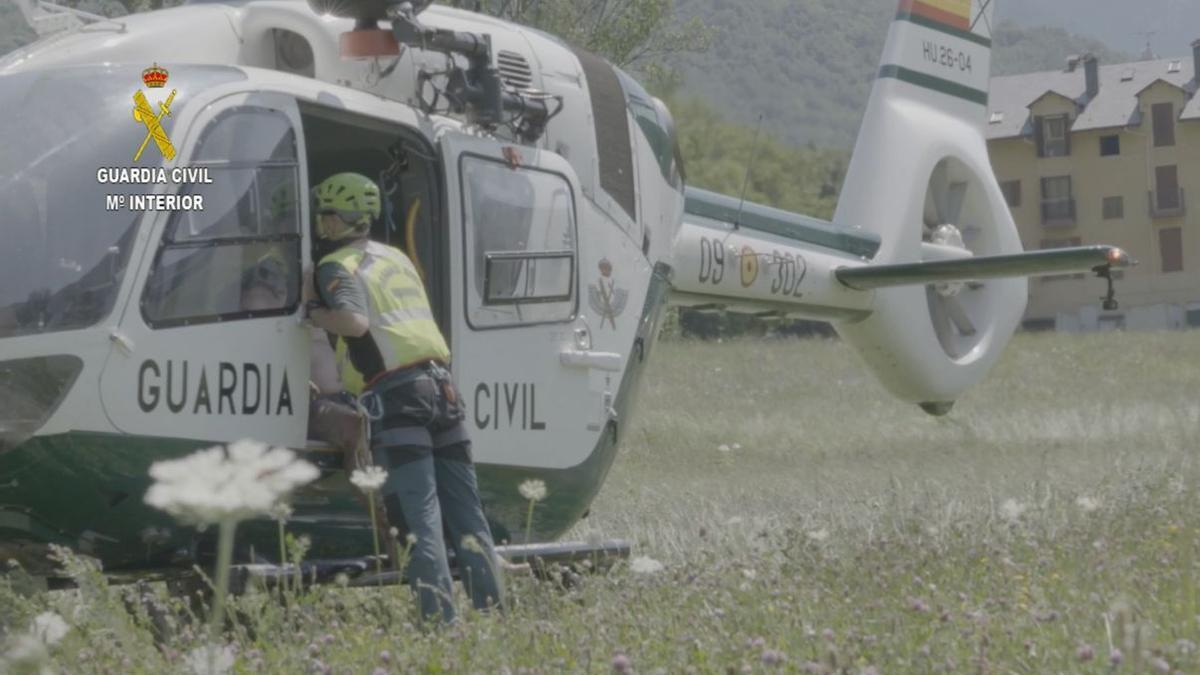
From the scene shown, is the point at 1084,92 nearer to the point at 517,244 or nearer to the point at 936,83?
the point at 936,83

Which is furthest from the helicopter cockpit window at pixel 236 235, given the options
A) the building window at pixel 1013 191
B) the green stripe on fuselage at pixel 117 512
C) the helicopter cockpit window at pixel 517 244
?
the building window at pixel 1013 191

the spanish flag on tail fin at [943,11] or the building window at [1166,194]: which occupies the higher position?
the building window at [1166,194]

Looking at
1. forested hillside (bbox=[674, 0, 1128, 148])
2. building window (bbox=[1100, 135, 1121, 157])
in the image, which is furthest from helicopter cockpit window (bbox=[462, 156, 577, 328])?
building window (bbox=[1100, 135, 1121, 157])

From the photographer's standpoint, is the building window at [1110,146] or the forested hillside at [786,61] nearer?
the forested hillside at [786,61]

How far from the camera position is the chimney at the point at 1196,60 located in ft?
166

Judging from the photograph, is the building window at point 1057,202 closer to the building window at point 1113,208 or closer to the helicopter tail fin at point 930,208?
the building window at point 1113,208

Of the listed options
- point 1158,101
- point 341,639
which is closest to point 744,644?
point 341,639

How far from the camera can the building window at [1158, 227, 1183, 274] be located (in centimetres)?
5359

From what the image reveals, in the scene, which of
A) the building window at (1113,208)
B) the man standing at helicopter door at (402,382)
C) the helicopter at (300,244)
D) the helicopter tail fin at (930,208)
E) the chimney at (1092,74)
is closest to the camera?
the helicopter at (300,244)

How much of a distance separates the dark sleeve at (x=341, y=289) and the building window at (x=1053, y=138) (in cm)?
5093

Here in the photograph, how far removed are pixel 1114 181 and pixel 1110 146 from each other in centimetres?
117

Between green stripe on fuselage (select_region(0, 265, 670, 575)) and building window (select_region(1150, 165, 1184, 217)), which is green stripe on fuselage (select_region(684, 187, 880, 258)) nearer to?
green stripe on fuselage (select_region(0, 265, 670, 575))

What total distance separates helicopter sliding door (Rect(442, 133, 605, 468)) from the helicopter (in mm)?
12

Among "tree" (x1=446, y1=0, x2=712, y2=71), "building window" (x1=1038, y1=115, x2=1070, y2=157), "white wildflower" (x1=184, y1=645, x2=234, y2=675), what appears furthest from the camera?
"building window" (x1=1038, y1=115, x2=1070, y2=157)
